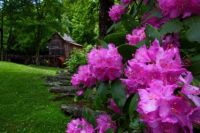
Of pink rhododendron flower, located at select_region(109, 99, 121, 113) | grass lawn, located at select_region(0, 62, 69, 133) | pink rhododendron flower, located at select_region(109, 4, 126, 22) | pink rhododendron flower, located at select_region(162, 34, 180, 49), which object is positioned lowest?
grass lawn, located at select_region(0, 62, 69, 133)

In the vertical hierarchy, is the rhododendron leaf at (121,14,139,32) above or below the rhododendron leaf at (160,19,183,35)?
above

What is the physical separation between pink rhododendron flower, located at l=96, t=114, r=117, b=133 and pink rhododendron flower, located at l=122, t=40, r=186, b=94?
2.26 ft

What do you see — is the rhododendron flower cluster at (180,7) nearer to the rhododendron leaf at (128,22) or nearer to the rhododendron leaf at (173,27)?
the rhododendron leaf at (173,27)

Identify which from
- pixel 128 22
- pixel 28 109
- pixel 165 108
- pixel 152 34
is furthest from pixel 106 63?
pixel 28 109

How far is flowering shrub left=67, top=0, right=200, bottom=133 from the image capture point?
51.7 inches

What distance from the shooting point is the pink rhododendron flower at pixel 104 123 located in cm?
223

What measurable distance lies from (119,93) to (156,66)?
1.47ft

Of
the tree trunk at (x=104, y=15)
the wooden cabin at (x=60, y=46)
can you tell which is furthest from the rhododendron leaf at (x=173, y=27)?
the wooden cabin at (x=60, y=46)

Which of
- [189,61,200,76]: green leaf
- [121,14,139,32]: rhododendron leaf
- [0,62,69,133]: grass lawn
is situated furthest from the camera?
[0,62,69,133]: grass lawn

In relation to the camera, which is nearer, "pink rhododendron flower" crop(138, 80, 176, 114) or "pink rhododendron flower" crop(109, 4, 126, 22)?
"pink rhododendron flower" crop(138, 80, 176, 114)

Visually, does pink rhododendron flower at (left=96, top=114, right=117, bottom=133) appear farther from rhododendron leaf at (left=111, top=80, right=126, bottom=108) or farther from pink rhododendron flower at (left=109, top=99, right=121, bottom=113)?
rhododendron leaf at (left=111, top=80, right=126, bottom=108)

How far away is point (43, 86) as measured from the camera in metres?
13.1

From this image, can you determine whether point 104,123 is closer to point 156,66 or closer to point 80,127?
point 80,127

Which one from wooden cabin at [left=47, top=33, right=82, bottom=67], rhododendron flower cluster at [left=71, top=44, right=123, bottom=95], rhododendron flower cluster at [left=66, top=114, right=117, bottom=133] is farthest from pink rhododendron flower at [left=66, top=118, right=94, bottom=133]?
wooden cabin at [left=47, top=33, right=82, bottom=67]
